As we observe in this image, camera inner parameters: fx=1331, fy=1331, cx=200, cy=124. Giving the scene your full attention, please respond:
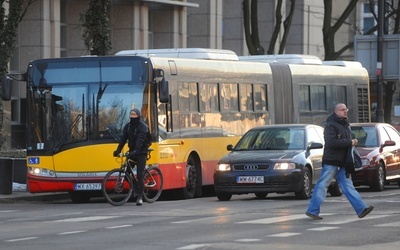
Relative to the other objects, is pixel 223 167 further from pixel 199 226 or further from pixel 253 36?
pixel 253 36

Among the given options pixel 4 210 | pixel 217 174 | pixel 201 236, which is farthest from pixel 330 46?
pixel 201 236

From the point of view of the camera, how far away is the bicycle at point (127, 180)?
2369cm

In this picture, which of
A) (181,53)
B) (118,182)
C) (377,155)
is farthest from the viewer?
(377,155)

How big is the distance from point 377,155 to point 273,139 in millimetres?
4277

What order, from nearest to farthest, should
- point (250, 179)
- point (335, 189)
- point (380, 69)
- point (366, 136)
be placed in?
point (250, 179), point (335, 189), point (366, 136), point (380, 69)

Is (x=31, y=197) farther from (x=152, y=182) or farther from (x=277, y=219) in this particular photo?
(x=277, y=219)

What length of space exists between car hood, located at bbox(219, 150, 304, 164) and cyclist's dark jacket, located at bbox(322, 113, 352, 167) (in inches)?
225

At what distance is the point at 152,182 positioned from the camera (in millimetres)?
24547

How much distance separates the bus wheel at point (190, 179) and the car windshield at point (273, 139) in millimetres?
1253

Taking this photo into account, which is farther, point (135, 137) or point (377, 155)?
point (377, 155)

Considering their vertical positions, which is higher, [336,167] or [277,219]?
[336,167]

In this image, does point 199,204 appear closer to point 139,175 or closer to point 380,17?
point 139,175

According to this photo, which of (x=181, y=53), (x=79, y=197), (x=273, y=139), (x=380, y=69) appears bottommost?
(x=79, y=197)

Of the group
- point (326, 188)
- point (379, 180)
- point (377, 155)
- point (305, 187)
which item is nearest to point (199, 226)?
point (326, 188)
